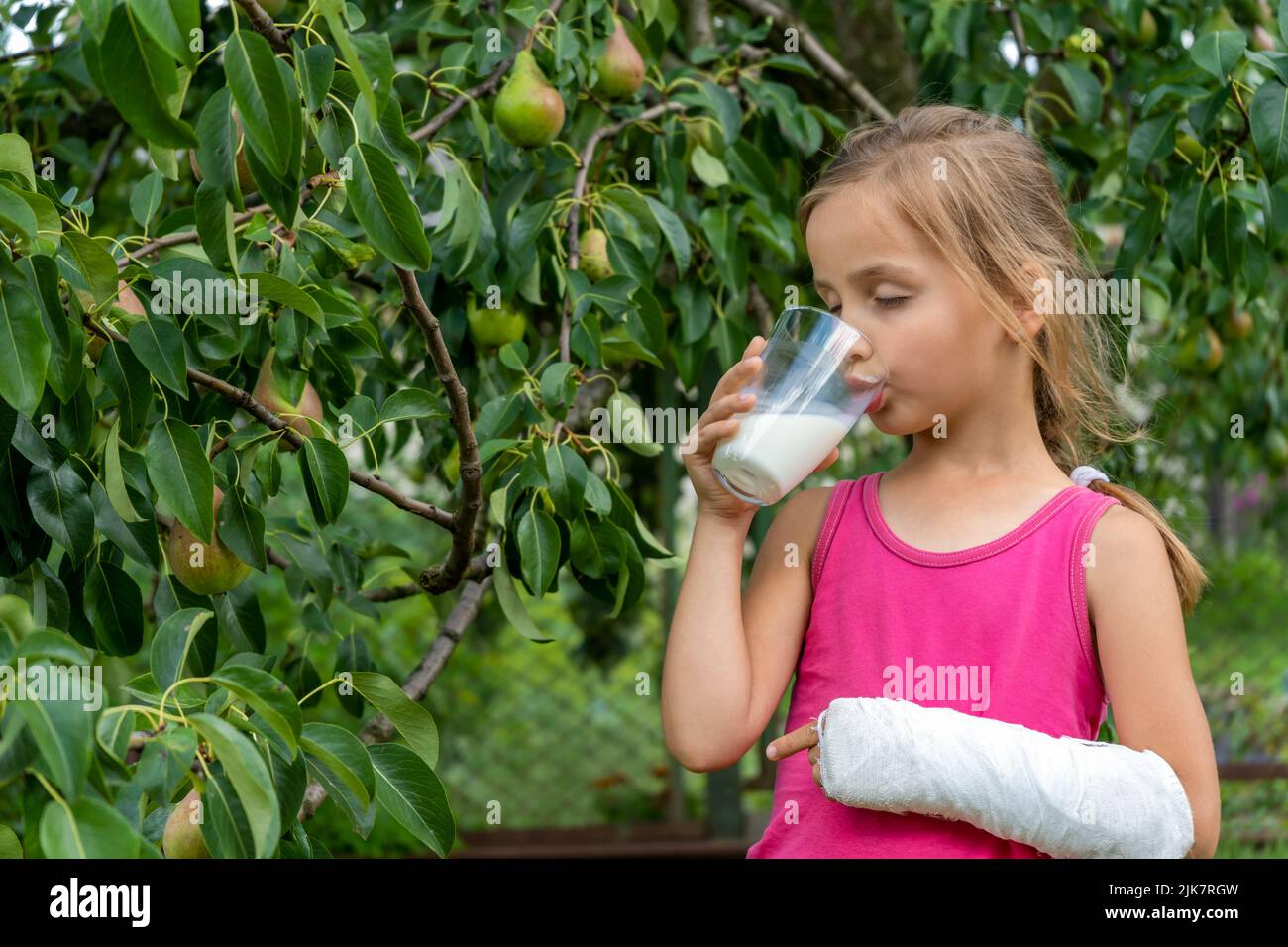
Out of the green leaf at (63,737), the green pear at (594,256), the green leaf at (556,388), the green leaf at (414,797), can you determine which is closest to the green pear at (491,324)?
the green pear at (594,256)

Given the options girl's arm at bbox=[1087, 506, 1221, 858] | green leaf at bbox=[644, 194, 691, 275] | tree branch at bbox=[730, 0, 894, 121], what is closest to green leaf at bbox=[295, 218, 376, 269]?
green leaf at bbox=[644, 194, 691, 275]

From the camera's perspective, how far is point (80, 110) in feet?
6.32

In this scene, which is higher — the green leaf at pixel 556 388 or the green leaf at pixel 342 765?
the green leaf at pixel 556 388

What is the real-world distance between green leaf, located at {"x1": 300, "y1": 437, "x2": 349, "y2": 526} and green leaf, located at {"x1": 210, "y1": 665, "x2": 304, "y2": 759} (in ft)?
0.93

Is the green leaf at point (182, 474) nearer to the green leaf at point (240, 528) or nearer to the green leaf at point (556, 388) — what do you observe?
the green leaf at point (240, 528)

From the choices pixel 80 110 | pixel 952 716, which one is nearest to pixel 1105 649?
pixel 952 716

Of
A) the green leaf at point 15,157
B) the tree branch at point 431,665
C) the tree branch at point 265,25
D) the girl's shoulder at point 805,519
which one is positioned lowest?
the tree branch at point 431,665

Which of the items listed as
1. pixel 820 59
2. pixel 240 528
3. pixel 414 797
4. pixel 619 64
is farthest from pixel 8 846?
pixel 820 59

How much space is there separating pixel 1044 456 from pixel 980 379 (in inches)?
3.7

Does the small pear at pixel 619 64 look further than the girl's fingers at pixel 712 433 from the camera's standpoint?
Yes

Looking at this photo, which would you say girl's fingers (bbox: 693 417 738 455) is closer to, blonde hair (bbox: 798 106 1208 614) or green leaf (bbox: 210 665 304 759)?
blonde hair (bbox: 798 106 1208 614)

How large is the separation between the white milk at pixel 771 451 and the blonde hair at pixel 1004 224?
0.56 feet

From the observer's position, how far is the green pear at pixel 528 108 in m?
1.45
